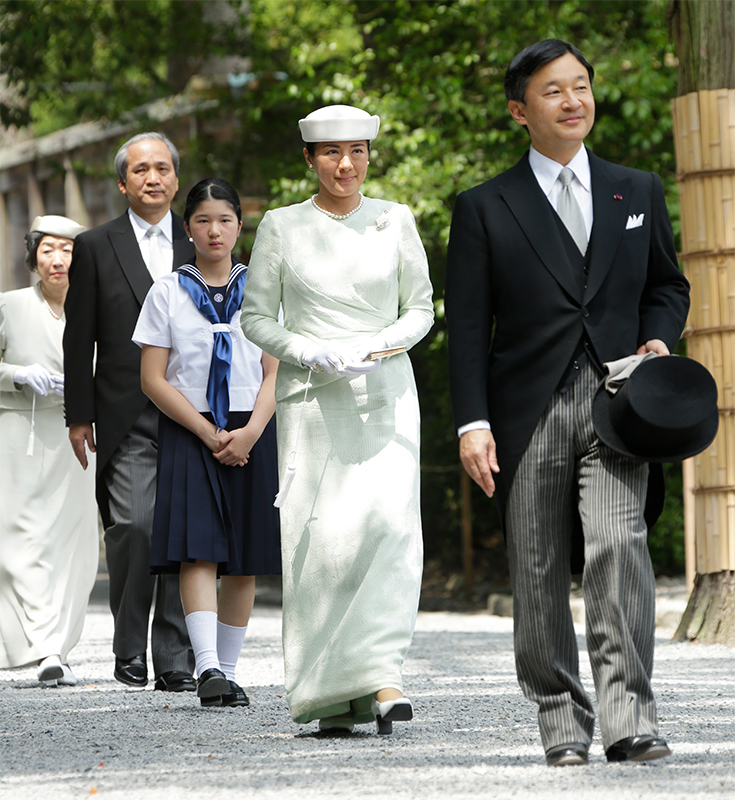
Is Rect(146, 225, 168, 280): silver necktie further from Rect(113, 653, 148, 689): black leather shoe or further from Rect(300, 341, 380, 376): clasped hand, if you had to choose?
Rect(300, 341, 380, 376): clasped hand

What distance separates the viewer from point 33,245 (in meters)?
6.95

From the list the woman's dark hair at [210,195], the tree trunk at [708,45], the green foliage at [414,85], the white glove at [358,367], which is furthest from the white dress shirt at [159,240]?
the green foliage at [414,85]

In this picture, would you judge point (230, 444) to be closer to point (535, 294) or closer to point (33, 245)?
point (535, 294)

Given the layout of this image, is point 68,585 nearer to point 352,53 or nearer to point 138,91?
point 352,53

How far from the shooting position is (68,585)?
676cm

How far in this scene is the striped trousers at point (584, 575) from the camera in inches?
144

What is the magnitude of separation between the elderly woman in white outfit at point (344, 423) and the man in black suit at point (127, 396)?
1.39m

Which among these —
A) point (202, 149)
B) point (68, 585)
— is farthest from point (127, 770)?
point (202, 149)

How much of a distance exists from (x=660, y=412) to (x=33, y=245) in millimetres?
4169

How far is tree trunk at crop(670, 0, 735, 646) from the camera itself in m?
7.77

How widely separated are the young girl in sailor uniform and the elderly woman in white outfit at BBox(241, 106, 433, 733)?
0.71 m

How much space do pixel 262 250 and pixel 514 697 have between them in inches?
81.7

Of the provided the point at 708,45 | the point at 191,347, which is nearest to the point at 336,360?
the point at 191,347

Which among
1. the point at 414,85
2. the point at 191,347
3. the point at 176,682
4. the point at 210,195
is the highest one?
the point at 414,85
